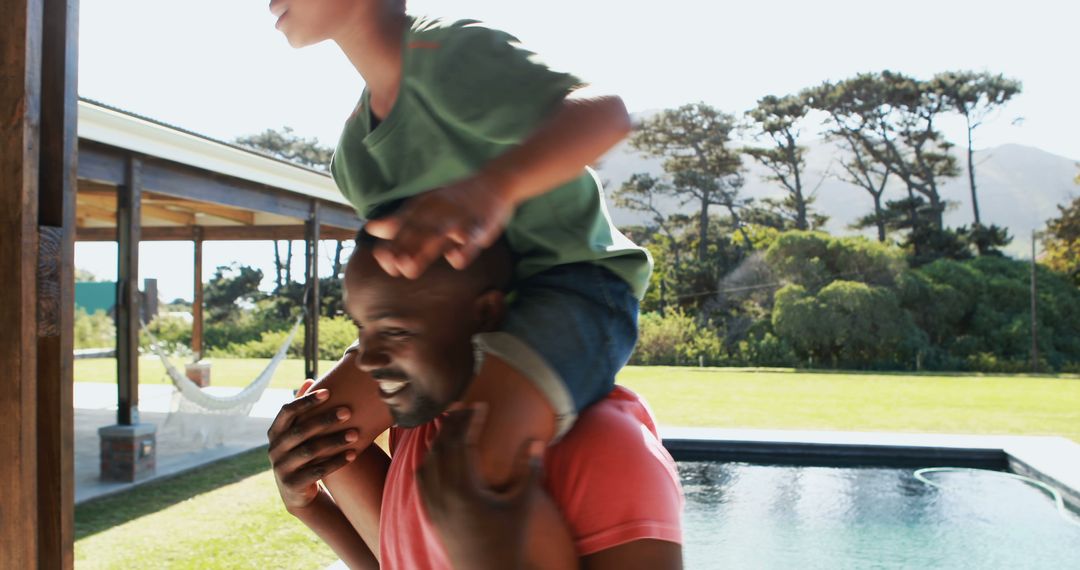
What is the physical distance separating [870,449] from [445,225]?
21.4ft

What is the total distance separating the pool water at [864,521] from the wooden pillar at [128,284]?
4.10 metres

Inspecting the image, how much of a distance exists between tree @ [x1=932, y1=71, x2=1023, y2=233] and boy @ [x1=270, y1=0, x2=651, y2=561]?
3086 cm

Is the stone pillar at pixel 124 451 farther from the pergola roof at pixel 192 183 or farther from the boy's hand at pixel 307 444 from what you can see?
the boy's hand at pixel 307 444

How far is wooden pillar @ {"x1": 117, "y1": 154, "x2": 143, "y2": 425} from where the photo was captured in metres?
6.11

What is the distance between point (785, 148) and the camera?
30.8 meters

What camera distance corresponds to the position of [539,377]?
3.08 ft

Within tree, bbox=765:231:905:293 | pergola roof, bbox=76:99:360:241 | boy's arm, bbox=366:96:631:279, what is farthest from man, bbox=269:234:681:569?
tree, bbox=765:231:905:293

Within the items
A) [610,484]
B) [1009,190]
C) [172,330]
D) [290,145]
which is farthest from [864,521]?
[1009,190]

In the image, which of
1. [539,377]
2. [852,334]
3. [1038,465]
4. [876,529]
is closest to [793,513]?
[876,529]

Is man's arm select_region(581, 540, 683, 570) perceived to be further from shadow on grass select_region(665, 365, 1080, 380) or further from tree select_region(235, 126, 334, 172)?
tree select_region(235, 126, 334, 172)

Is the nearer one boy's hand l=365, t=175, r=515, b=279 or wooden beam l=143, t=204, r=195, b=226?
boy's hand l=365, t=175, r=515, b=279

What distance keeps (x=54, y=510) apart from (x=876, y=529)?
15.8ft

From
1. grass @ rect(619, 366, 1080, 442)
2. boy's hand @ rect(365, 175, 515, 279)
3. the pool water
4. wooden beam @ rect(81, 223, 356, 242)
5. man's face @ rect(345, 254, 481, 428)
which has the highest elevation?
wooden beam @ rect(81, 223, 356, 242)

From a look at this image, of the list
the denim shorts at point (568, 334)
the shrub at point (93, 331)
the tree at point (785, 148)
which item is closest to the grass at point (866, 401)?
the denim shorts at point (568, 334)
